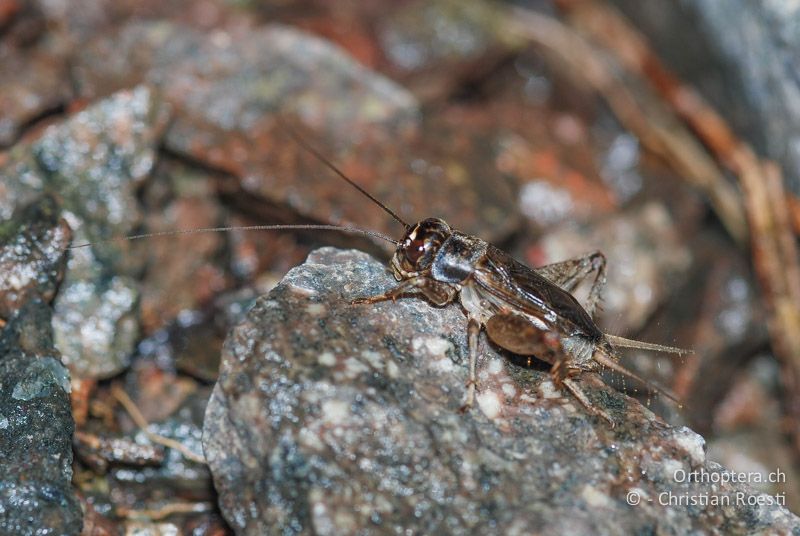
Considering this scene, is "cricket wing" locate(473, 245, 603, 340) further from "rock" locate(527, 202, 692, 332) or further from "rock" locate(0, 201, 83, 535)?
"rock" locate(0, 201, 83, 535)

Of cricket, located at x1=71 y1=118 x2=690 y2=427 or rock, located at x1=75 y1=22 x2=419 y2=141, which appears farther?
rock, located at x1=75 y1=22 x2=419 y2=141

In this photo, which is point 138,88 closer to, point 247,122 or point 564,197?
point 247,122

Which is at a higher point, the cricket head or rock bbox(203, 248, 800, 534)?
the cricket head

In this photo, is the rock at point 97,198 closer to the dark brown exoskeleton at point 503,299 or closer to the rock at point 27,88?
the rock at point 27,88

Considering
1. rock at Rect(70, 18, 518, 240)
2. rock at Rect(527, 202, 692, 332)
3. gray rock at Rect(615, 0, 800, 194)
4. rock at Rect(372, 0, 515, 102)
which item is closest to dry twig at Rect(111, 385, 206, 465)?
rock at Rect(70, 18, 518, 240)

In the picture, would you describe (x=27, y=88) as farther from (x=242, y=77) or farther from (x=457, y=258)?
(x=457, y=258)

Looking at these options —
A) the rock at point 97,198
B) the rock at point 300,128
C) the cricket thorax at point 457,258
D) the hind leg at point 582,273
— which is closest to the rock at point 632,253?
the rock at point 300,128
